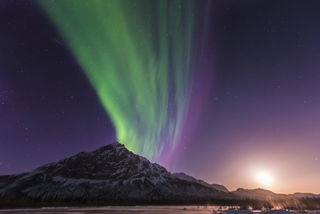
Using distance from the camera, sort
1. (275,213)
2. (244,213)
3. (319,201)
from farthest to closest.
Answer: (319,201) → (244,213) → (275,213)

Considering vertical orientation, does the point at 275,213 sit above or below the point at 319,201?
below

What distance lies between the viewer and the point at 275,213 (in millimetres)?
49188

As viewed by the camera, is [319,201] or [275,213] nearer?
[275,213]

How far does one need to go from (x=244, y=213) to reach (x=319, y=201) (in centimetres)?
5545

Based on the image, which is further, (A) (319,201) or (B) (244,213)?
(A) (319,201)

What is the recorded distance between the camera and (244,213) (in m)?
53.6

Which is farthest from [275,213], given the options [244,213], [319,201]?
[319,201]

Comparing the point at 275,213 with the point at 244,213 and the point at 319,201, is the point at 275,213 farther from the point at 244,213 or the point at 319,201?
the point at 319,201

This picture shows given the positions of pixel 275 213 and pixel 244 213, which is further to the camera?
pixel 244 213

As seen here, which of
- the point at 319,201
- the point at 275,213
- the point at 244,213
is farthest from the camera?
the point at 319,201

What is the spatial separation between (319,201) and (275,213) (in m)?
55.1

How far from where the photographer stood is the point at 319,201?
87500 mm
